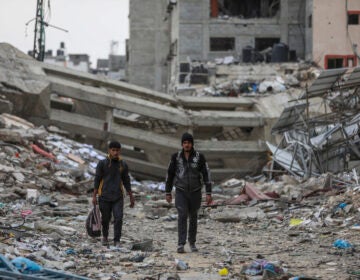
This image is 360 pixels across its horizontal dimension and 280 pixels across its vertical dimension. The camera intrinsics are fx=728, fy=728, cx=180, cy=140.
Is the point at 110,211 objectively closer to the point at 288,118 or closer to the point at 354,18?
the point at 288,118

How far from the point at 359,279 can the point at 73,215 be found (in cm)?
703

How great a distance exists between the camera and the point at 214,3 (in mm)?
42688

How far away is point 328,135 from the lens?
1719 centimetres

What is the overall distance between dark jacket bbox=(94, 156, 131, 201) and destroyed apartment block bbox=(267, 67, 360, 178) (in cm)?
842

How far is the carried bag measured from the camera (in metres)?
9.00

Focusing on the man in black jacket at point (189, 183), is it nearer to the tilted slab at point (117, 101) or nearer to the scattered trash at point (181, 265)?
the scattered trash at point (181, 265)

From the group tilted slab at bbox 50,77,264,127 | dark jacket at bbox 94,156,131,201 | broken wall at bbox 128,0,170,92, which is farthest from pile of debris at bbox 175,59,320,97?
dark jacket at bbox 94,156,131,201

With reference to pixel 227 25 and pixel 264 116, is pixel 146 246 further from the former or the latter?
pixel 227 25

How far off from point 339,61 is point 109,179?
3300cm

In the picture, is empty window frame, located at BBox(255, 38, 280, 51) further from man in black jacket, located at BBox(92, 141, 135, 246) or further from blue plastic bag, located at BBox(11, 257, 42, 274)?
blue plastic bag, located at BBox(11, 257, 42, 274)

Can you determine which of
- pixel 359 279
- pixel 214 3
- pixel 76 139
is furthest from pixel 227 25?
pixel 359 279

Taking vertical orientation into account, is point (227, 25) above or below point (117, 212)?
above

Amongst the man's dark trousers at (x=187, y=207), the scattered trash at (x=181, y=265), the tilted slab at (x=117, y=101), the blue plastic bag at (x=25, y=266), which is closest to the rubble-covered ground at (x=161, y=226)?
the scattered trash at (x=181, y=265)

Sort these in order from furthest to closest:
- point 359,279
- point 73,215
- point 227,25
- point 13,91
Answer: point 227,25 → point 13,91 → point 73,215 → point 359,279
